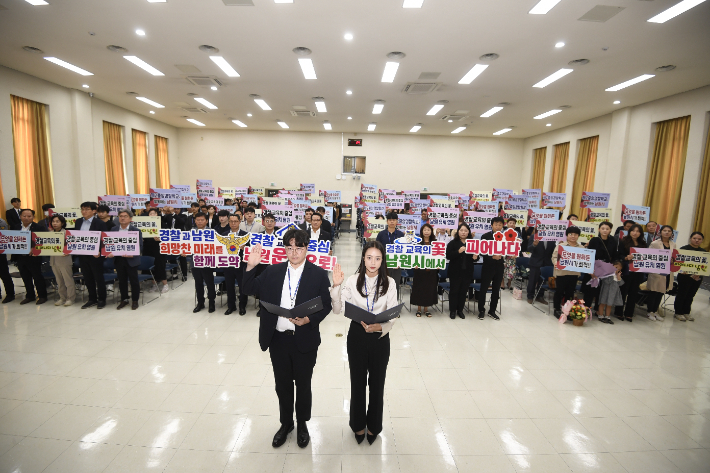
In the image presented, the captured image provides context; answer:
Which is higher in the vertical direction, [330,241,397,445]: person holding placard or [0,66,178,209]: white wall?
[0,66,178,209]: white wall

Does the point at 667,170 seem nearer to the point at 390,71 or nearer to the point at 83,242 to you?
the point at 390,71

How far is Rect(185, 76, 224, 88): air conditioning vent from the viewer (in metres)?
8.36

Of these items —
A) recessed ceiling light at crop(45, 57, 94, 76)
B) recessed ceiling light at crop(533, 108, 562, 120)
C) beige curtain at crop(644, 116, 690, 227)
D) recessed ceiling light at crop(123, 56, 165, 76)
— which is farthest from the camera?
recessed ceiling light at crop(533, 108, 562, 120)

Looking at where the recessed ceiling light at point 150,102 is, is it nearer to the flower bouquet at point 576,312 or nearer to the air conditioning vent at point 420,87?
the air conditioning vent at point 420,87

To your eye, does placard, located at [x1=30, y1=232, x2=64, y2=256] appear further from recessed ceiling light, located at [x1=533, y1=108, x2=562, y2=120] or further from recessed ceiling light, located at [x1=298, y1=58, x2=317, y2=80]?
recessed ceiling light, located at [x1=533, y1=108, x2=562, y2=120]

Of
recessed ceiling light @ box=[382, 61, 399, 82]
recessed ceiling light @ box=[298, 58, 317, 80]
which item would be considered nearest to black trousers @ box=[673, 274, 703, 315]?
recessed ceiling light @ box=[382, 61, 399, 82]

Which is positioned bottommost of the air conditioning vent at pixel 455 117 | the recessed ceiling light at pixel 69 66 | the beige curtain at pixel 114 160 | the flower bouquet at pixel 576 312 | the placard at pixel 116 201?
the flower bouquet at pixel 576 312

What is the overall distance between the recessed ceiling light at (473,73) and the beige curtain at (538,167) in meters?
9.69

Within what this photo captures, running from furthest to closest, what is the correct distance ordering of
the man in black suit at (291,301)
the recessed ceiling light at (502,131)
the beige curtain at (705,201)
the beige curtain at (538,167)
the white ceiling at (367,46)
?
the beige curtain at (538,167) < the recessed ceiling light at (502,131) < the beige curtain at (705,201) < the white ceiling at (367,46) < the man in black suit at (291,301)

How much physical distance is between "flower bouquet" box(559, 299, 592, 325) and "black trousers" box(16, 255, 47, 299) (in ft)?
28.7

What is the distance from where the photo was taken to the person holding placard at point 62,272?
5.37 m

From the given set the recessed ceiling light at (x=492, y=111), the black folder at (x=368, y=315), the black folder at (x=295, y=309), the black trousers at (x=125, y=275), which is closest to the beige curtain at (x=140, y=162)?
the black trousers at (x=125, y=275)

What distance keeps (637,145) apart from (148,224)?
13.6m

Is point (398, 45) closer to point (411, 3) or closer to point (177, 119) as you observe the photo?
point (411, 3)
